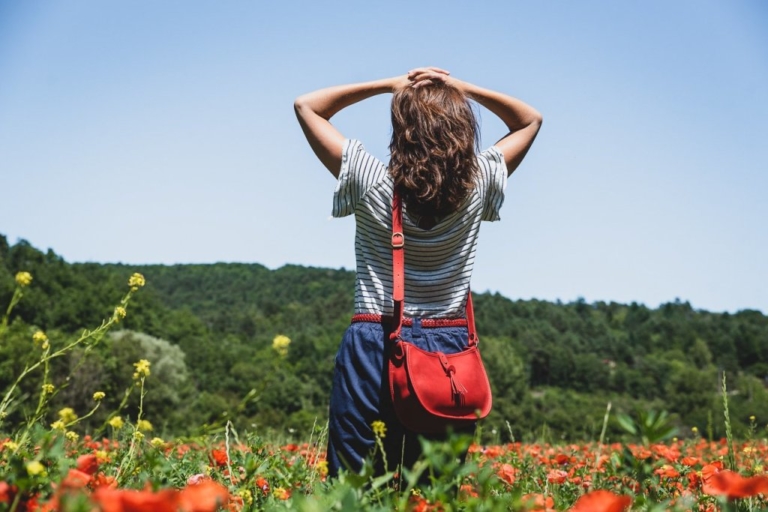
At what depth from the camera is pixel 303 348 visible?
188 ft

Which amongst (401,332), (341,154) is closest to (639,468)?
(401,332)

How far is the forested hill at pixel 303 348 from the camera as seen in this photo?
37.8 meters

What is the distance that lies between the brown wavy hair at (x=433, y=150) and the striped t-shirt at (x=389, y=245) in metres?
0.06

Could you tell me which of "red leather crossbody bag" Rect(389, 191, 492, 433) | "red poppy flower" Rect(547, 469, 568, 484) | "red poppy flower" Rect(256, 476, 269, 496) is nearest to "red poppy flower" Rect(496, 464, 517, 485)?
"red poppy flower" Rect(547, 469, 568, 484)

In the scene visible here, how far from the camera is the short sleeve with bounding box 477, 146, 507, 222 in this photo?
2369 millimetres

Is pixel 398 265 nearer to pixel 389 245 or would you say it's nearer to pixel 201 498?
pixel 389 245

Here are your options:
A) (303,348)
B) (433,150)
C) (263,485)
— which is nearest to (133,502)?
(263,485)

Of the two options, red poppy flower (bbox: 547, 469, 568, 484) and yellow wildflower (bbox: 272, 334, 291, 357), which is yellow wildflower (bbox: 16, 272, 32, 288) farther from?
red poppy flower (bbox: 547, 469, 568, 484)

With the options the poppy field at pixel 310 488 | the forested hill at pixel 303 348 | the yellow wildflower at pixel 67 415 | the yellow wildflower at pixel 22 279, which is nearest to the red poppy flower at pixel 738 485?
the poppy field at pixel 310 488

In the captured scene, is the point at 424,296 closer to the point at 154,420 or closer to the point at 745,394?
the point at 154,420

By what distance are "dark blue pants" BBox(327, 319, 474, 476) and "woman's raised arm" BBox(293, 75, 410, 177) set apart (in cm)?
59

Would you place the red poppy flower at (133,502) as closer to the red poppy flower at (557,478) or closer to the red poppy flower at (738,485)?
the red poppy flower at (738,485)

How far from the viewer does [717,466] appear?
201cm

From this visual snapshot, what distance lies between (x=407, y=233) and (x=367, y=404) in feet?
1.89
